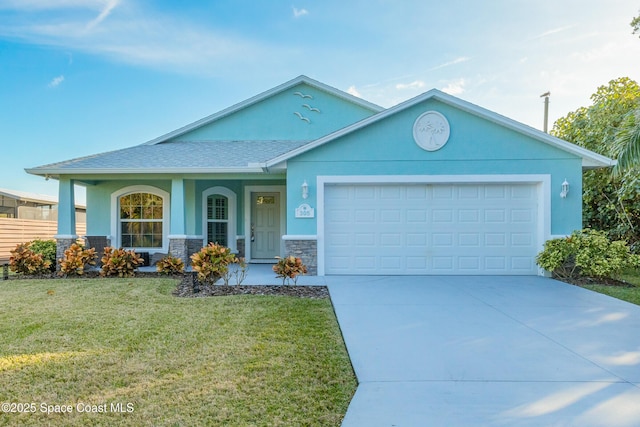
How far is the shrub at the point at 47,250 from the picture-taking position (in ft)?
35.4

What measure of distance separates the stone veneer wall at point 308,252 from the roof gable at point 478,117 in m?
2.14

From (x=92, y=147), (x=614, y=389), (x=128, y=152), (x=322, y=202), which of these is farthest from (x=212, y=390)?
(x=92, y=147)

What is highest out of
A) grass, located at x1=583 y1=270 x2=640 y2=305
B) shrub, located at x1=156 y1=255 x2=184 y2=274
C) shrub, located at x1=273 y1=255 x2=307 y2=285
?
shrub, located at x1=273 y1=255 x2=307 y2=285

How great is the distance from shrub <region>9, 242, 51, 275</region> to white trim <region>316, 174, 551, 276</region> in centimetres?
757

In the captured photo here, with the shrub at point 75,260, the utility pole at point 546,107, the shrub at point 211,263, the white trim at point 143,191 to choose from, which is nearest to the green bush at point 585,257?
the shrub at point 211,263

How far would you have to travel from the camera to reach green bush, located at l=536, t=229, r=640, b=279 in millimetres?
8383

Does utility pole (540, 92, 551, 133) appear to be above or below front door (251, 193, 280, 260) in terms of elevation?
above

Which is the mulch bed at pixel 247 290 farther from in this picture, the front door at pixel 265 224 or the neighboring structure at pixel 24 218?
the neighboring structure at pixel 24 218

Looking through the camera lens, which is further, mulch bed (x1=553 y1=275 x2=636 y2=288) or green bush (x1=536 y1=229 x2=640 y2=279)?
green bush (x1=536 y1=229 x2=640 y2=279)

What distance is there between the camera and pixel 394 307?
616 centimetres

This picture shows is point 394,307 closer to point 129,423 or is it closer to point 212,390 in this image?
Answer: point 212,390

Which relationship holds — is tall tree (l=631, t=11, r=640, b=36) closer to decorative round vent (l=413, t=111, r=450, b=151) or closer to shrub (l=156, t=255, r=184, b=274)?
decorative round vent (l=413, t=111, r=450, b=151)

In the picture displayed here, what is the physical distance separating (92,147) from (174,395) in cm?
2310

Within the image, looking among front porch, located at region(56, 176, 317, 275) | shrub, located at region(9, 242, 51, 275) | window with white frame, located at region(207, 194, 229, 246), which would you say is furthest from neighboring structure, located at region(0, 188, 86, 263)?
window with white frame, located at region(207, 194, 229, 246)
